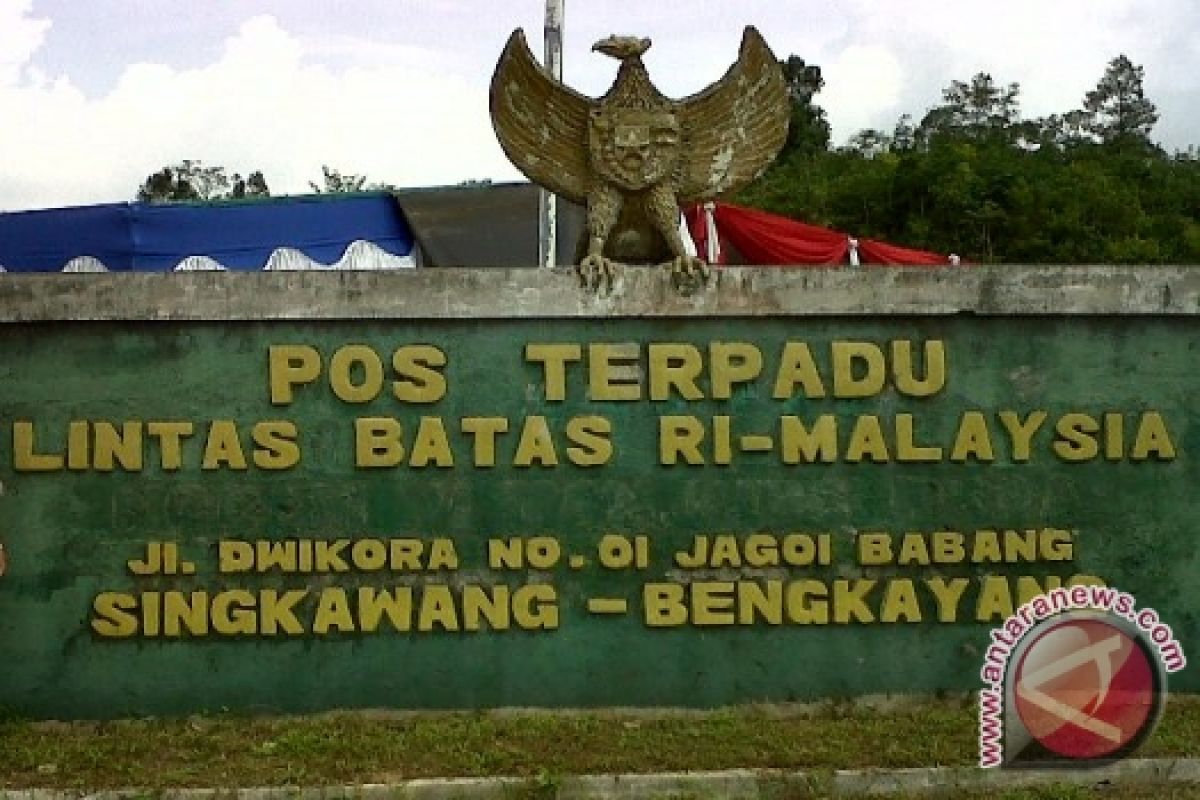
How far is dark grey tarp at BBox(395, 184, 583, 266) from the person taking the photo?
40.6 feet

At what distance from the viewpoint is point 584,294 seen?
21.1ft

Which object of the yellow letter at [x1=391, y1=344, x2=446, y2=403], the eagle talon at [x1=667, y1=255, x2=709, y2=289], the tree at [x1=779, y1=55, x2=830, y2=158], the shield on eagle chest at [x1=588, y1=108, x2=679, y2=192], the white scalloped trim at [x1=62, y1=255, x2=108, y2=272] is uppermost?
the tree at [x1=779, y1=55, x2=830, y2=158]

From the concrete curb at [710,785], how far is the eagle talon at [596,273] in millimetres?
2190

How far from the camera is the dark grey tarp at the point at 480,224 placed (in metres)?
12.4

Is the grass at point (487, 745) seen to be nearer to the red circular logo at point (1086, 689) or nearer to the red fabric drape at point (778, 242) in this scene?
the red circular logo at point (1086, 689)

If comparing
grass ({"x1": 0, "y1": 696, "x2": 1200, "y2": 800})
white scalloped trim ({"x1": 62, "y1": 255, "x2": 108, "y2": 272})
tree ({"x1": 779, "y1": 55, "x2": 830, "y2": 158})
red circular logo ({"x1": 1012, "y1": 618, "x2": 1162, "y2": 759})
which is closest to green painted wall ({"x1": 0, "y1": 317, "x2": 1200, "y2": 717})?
grass ({"x1": 0, "y1": 696, "x2": 1200, "y2": 800})

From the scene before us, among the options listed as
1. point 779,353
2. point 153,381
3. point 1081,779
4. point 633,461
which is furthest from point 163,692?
point 1081,779

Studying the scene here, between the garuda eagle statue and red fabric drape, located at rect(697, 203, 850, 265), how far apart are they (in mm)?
5763

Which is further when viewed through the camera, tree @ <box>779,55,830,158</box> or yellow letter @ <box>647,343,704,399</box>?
tree @ <box>779,55,830,158</box>

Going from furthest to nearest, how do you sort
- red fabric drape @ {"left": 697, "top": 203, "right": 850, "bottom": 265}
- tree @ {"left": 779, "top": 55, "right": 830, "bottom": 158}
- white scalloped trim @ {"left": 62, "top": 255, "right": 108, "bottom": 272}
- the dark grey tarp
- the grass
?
tree @ {"left": 779, "top": 55, "right": 830, "bottom": 158}
red fabric drape @ {"left": 697, "top": 203, "right": 850, "bottom": 265}
the dark grey tarp
white scalloped trim @ {"left": 62, "top": 255, "right": 108, "bottom": 272}
the grass

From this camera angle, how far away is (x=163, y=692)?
20.8 ft

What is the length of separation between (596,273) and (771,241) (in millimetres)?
6499

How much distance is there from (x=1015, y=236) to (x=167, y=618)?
19.6 metres

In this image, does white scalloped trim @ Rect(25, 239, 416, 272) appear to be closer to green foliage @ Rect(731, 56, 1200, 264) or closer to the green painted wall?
the green painted wall
